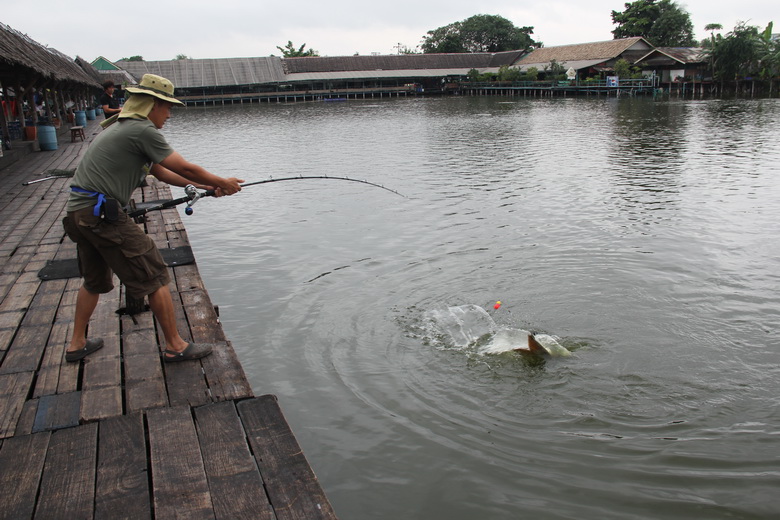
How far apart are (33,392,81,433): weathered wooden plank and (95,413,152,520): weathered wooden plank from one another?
0.75 ft

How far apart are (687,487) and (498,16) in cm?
10517

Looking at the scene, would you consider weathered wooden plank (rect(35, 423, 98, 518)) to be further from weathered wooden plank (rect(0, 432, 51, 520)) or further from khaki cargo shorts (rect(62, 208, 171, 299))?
khaki cargo shorts (rect(62, 208, 171, 299))

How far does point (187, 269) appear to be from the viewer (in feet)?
20.7

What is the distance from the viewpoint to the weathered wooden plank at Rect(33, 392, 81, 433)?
3.45m

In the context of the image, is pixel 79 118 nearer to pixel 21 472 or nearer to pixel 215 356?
pixel 215 356

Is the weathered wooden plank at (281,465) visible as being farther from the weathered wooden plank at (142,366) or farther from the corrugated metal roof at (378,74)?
the corrugated metal roof at (378,74)

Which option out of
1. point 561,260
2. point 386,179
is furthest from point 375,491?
point 386,179

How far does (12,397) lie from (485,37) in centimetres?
10361

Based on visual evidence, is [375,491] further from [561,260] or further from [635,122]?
[635,122]

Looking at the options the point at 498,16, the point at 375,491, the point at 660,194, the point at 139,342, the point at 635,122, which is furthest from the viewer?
the point at 498,16

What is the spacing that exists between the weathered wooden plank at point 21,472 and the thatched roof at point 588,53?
6822cm

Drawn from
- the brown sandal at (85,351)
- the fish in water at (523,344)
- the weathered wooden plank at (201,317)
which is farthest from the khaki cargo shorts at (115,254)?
the fish in water at (523,344)

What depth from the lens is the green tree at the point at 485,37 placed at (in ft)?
319

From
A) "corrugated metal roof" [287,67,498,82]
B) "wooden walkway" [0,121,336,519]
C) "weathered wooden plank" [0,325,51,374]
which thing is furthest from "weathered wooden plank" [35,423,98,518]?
"corrugated metal roof" [287,67,498,82]
